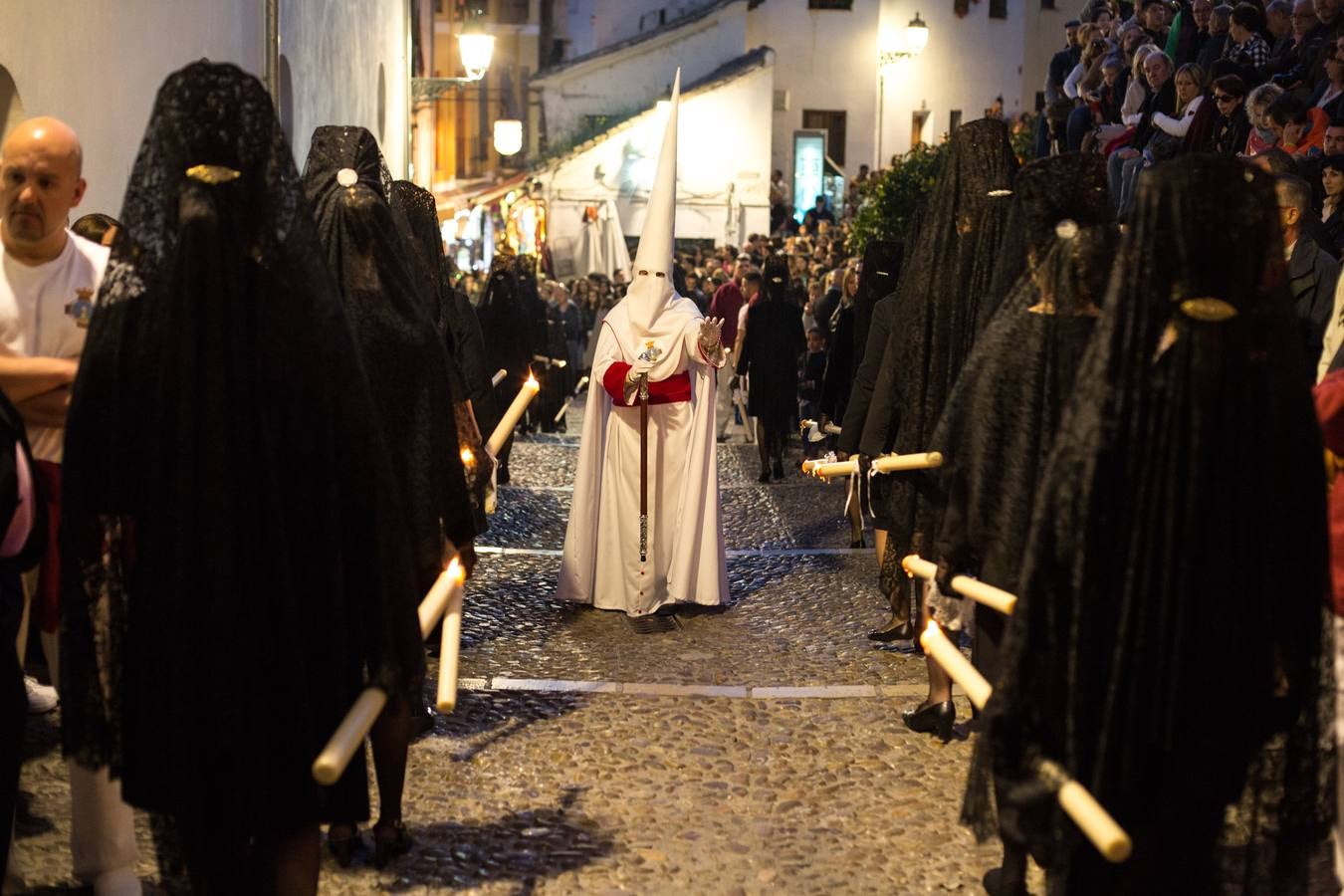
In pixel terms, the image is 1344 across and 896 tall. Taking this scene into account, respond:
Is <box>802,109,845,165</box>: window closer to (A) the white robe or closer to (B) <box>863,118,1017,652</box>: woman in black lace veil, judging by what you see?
(A) the white robe

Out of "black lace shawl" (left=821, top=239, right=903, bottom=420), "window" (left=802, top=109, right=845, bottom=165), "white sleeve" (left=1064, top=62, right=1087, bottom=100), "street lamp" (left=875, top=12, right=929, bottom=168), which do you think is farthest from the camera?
"window" (left=802, top=109, right=845, bottom=165)

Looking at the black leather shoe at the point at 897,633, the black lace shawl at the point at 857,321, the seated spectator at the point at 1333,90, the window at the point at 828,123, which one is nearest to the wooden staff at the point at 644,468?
the black lace shawl at the point at 857,321

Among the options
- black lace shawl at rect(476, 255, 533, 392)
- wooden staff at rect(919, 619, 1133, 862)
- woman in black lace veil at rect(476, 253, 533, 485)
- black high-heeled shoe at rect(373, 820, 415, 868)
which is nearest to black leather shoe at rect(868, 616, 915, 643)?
black high-heeled shoe at rect(373, 820, 415, 868)

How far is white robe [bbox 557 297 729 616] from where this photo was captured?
9.14m

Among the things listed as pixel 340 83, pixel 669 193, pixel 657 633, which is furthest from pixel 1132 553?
pixel 340 83

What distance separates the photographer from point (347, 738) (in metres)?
3.17

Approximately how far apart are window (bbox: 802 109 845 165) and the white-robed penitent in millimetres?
36764

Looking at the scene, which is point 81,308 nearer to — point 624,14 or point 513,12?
point 624,14

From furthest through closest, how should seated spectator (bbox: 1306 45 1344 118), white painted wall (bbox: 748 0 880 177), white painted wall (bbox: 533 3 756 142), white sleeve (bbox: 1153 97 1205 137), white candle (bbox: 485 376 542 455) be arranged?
1. white painted wall (bbox: 748 0 880 177)
2. white painted wall (bbox: 533 3 756 142)
3. white sleeve (bbox: 1153 97 1205 137)
4. seated spectator (bbox: 1306 45 1344 118)
5. white candle (bbox: 485 376 542 455)

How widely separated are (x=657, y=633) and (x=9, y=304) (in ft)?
15.3

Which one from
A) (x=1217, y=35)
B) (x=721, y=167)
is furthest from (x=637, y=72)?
(x=1217, y=35)

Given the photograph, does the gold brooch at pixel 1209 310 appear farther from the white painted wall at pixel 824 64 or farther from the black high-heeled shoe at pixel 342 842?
the white painted wall at pixel 824 64

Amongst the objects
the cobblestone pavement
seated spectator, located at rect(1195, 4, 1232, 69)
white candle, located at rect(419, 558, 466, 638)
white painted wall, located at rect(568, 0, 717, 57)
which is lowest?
the cobblestone pavement

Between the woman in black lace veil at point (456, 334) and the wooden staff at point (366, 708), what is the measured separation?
129cm
